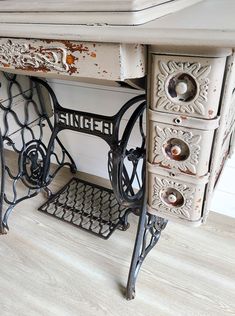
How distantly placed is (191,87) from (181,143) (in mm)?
148

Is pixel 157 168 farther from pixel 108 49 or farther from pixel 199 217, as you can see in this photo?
pixel 108 49

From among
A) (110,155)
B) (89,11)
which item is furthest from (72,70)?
(110,155)

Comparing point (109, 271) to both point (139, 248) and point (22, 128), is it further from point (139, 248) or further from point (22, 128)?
point (22, 128)

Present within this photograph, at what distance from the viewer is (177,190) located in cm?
79

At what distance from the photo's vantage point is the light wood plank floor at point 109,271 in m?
0.98

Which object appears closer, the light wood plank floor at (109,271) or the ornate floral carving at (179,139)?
the ornate floral carving at (179,139)

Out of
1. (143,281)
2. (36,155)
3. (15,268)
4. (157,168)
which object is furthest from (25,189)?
(157,168)

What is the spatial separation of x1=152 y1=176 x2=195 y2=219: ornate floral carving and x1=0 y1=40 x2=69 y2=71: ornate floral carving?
0.39m

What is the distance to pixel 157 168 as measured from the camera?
0.78 m

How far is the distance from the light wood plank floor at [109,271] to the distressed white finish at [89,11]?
0.85m

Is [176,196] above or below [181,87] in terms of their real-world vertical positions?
below

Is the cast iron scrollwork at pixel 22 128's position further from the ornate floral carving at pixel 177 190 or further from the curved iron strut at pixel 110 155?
the ornate floral carving at pixel 177 190

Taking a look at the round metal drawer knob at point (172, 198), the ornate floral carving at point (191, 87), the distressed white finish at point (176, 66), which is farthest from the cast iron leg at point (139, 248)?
the ornate floral carving at point (191, 87)

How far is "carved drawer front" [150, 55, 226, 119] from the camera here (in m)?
0.59
